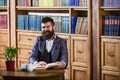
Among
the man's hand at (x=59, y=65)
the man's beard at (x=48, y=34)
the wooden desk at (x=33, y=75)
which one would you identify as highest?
the man's beard at (x=48, y=34)

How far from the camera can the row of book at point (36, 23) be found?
5.95 meters

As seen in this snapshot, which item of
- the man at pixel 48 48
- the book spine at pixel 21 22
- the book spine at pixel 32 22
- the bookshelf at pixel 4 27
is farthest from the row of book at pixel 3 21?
the man at pixel 48 48

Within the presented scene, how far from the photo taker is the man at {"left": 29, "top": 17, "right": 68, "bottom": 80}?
16.0ft

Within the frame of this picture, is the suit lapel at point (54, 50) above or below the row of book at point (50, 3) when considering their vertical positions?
below

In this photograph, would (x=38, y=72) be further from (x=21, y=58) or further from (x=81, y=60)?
(x=21, y=58)

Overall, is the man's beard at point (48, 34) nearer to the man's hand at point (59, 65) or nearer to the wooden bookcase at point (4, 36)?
the man's hand at point (59, 65)

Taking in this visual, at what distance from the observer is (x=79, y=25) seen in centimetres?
573

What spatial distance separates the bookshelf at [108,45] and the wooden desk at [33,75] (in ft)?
3.95

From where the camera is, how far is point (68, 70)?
19.3 feet

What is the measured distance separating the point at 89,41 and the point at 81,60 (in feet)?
1.24

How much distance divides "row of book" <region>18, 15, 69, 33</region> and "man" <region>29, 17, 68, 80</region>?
1.01 meters

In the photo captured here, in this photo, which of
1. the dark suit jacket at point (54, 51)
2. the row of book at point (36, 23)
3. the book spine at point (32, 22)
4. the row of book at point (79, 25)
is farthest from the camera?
the book spine at point (32, 22)

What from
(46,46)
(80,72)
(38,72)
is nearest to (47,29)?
(46,46)

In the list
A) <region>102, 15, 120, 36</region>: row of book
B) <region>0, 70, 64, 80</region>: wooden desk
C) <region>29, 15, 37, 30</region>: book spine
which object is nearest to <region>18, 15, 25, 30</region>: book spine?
<region>29, 15, 37, 30</region>: book spine
